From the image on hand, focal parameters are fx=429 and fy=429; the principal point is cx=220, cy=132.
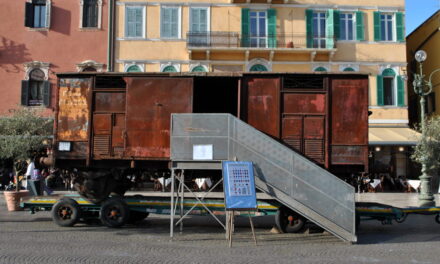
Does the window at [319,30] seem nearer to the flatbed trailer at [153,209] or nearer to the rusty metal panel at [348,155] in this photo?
the rusty metal panel at [348,155]

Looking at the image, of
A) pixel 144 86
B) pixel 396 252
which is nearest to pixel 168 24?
pixel 144 86

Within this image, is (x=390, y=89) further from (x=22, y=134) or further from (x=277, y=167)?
(x=22, y=134)

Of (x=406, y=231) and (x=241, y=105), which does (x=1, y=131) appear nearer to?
(x=241, y=105)

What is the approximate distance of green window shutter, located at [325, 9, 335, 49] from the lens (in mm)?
24047

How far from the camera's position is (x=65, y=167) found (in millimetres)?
11438

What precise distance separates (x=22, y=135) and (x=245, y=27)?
1309 centimetres

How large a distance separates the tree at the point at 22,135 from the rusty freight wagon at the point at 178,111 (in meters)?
5.31

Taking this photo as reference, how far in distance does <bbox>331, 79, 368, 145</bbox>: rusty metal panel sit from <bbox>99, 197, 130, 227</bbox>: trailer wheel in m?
5.53

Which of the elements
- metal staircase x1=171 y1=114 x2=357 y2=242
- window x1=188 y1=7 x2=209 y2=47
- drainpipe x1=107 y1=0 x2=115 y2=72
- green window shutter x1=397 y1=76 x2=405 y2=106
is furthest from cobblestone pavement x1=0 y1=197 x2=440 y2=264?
window x1=188 y1=7 x2=209 y2=47

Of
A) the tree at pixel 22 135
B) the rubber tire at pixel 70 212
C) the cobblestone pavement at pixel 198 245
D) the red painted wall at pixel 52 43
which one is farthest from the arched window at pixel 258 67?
the rubber tire at pixel 70 212

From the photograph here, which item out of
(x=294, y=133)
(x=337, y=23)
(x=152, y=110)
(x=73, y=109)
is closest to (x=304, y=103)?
(x=294, y=133)

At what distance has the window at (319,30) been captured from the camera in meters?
24.2

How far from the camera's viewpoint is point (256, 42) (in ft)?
79.1

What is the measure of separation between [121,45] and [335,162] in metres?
17.0
